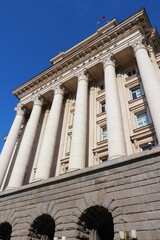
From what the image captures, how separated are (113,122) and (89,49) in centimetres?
1396

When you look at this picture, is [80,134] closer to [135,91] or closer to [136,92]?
[136,92]

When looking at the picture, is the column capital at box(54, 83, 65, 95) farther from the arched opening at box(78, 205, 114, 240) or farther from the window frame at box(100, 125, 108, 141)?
the arched opening at box(78, 205, 114, 240)

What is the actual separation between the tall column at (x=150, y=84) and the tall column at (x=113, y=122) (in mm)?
2690

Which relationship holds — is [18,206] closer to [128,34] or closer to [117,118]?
[117,118]

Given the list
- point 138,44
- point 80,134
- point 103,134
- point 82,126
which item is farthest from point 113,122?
point 138,44

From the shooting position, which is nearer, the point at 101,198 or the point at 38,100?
the point at 101,198

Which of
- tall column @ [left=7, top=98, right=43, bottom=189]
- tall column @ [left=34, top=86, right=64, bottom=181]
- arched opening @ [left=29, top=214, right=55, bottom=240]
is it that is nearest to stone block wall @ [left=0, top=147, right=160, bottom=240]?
arched opening @ [left=29, top=214, right=55, bottom=240]

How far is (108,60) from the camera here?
23453 millimetres

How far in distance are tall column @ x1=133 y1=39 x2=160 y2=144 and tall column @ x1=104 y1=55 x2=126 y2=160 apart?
2.69 metres

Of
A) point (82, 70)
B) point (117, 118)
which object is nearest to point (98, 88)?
point (82, 70)

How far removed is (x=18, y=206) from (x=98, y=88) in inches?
645

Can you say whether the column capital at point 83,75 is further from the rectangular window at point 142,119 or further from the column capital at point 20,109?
the column capital at point 20,109

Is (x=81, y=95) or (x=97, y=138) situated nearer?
(x=97, y=138)

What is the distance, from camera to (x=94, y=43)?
1032 inches
